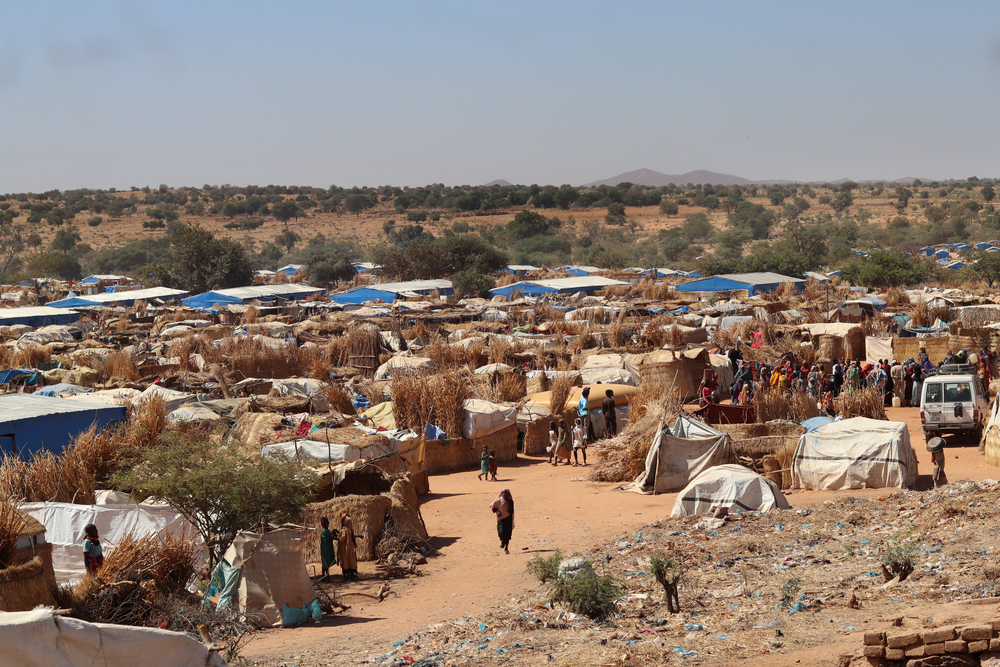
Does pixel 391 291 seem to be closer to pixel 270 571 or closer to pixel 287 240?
pixel 270 571

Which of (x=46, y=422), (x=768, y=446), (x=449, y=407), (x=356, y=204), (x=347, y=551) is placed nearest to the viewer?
(x=347, y=551)

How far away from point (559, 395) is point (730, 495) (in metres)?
7.18

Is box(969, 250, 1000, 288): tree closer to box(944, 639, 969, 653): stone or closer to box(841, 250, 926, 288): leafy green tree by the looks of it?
box(841, 250, 926, 288): leafy green tree

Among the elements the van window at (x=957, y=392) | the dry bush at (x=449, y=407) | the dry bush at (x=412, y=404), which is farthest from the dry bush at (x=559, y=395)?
the van window at (x=957, y=392)

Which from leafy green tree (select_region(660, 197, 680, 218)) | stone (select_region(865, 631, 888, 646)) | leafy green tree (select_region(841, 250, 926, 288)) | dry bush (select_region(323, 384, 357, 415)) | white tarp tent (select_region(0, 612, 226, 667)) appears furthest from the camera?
leafy green tree (select_region(660, 197, 680, 218))

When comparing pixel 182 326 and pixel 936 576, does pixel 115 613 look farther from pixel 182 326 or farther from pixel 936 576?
pixel 182 326

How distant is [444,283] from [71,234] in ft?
182

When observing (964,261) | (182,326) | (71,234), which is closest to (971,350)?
(182,326)

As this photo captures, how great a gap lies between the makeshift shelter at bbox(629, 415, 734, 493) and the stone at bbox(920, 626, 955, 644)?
787 cm

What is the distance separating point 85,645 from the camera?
5.45 meters

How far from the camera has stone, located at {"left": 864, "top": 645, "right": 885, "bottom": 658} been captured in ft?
20.2

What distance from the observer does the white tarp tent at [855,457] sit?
1299 cm

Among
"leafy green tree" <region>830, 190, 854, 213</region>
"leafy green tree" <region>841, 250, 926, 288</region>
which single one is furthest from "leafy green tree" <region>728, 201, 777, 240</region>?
"leafy green tree" <region>841, 250, 926, 288</region>

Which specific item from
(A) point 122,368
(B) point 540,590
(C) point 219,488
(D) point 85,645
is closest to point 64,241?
(A) point 122,368
